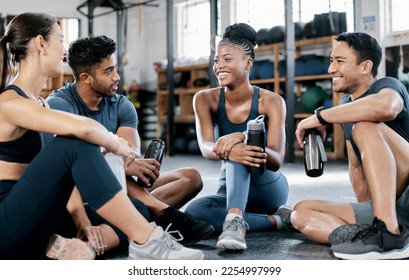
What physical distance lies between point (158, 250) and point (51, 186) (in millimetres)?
323

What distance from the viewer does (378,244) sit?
154 cm

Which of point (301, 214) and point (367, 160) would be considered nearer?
point (367, 160)

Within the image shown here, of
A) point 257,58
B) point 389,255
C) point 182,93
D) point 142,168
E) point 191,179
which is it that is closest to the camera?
point 389,255

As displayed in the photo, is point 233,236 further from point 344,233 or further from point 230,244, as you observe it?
point 344,233

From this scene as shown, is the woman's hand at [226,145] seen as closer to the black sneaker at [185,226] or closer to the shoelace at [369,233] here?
the black sneaker at [185,226]

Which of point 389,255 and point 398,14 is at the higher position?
point 398,14

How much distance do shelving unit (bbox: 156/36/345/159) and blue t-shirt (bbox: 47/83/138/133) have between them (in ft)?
15.0

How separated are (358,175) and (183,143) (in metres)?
6.31

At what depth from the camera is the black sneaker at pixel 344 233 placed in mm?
1643

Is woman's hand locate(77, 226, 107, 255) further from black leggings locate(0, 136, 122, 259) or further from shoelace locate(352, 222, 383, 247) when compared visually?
shoelace locate(352, 222, 383, 247)

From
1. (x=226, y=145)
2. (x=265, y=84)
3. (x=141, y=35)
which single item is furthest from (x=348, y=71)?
(x=141, y=35)

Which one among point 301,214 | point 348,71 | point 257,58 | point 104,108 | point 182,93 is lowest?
point 301,214

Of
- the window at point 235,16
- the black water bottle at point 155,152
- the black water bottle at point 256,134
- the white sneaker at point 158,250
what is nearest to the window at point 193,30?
the window at point 235,16

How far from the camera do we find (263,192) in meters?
2.11
